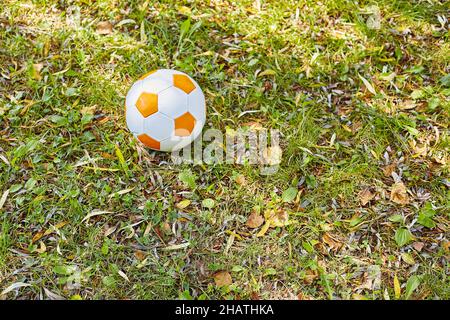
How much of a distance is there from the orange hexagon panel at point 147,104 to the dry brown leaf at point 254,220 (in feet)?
3.00

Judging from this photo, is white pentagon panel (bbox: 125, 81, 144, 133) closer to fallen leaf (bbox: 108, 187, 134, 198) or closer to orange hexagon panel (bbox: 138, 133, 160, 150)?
orange hexagon panel (bbox: 138, 133, 160, 150)

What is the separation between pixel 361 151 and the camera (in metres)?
3.11

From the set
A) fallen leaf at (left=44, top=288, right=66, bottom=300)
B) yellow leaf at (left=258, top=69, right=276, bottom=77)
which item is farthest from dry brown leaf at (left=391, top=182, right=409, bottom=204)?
fallen leaf at (left=44, top=288, right=66, bottom=300)

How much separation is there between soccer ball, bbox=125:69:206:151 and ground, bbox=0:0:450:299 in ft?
0.89

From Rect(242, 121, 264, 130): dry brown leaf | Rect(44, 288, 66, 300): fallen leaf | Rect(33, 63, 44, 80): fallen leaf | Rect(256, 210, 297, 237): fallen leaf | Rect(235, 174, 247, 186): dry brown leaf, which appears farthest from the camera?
Rect(33, 63, 44, 80): fallen leaf

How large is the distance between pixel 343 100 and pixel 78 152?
75.8 inches

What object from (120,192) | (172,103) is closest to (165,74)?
(172,103)

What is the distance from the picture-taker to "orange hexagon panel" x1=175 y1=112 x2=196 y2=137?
2.77 m

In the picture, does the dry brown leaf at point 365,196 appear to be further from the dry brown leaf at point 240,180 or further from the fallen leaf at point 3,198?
the fallen leaf at point 3,198

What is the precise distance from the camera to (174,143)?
9.48 ft

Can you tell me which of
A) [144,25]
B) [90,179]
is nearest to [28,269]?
[90,179]
